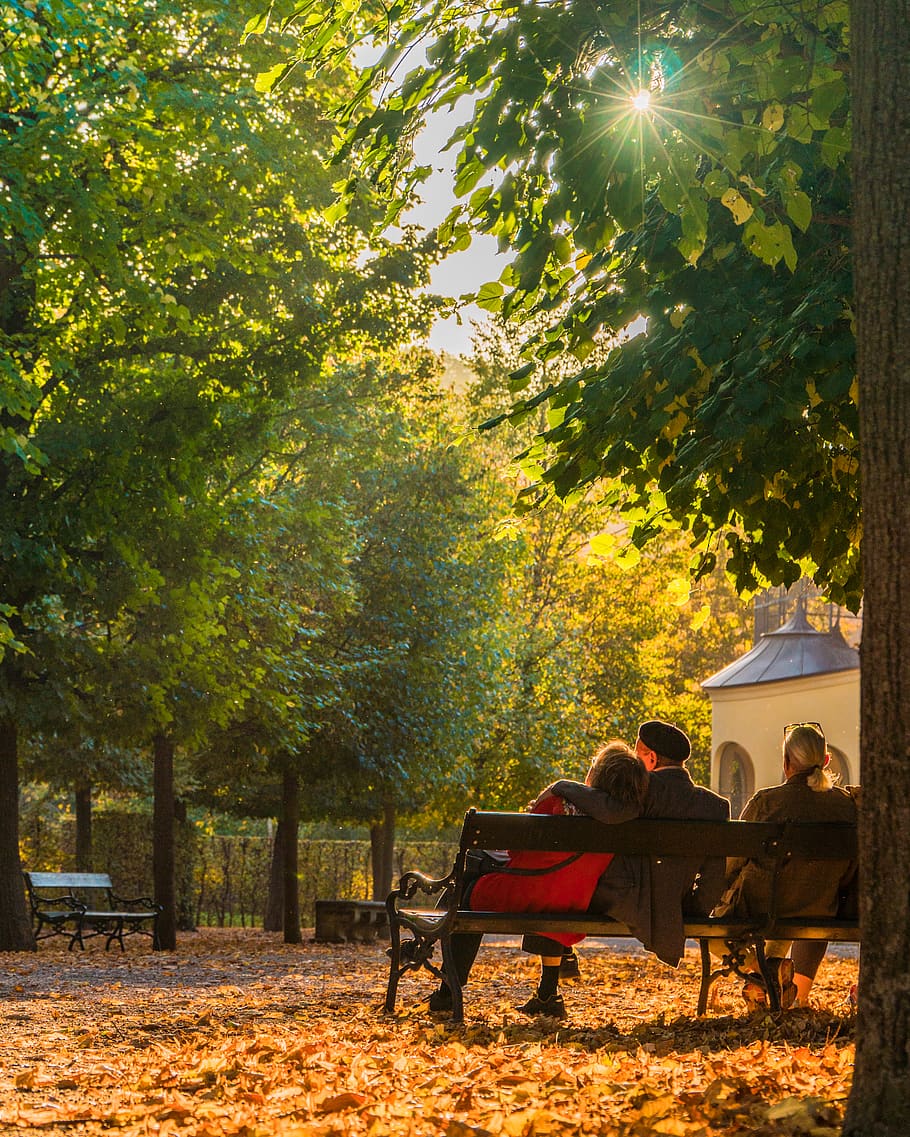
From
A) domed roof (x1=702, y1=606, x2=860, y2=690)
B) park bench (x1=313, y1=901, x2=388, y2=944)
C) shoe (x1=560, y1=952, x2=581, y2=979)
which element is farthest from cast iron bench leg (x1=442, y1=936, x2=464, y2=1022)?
domed roof (x1=702, y1=606, x2=860, y2=690)

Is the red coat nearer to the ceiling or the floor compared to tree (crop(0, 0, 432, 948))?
nearer to the floor

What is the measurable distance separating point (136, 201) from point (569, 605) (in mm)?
29480

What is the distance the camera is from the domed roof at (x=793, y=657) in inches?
1018

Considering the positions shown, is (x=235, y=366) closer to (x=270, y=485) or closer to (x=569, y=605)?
(x=270, y=485)

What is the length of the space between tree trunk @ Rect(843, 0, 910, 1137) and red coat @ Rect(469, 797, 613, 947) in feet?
10.4

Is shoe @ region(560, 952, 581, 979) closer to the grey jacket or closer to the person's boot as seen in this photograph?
the person's boot

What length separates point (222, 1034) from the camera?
660cm

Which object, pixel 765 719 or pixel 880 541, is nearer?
pixel 880 541

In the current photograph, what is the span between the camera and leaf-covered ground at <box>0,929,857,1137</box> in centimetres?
389

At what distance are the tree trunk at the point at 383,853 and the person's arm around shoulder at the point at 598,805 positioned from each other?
17.9 m

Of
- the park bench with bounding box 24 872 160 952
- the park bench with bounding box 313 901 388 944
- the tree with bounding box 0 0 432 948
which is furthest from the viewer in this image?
the park bench with bounding box 313 901 388 944

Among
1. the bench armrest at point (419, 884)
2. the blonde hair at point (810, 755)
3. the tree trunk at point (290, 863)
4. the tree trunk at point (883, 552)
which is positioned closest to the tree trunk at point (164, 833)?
the tree trunk at point (290, 863)

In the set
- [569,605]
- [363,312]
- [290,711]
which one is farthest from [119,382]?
[569,605]

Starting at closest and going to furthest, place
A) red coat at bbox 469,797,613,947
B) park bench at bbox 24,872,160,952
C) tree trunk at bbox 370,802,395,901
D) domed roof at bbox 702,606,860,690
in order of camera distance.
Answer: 1. red coat at bbox 469,797,613,947
2. park bench at bbox 24,872,160,952
3. tree trunk at bbox 370,802,395,901
4. domed roof at bbox 702,606,860,690
